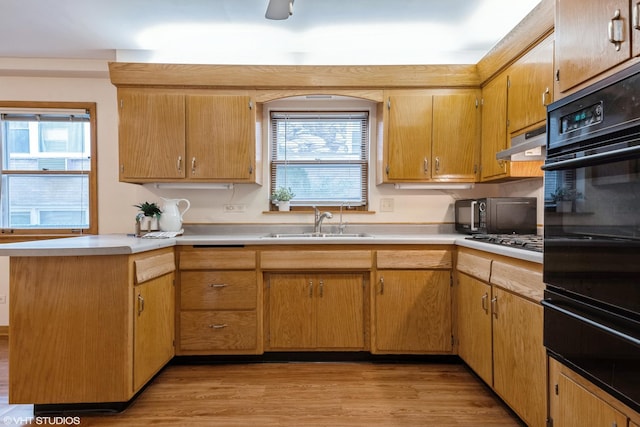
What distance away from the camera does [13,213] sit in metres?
3.27

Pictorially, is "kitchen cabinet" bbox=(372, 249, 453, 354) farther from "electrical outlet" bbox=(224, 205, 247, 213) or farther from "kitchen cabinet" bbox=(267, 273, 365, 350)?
"electrical outlet" bbox=(224, 205, 247, 213)

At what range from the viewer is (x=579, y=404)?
122 centimetres

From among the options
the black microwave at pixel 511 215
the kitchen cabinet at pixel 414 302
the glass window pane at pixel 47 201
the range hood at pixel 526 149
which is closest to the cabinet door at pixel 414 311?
the kitchen cabinet at pixel 414 302

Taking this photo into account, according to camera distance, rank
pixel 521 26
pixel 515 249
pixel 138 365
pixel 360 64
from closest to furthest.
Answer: pixel 515 249
pixel 138 365
pixel 521 26
pixel 360 64

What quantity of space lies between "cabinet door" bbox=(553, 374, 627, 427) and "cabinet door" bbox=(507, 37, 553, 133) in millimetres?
1385

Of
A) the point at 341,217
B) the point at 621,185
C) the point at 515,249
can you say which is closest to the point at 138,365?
the point at 341,217

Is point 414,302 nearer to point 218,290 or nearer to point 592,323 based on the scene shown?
point 218,290

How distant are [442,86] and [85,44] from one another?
280 centimetres

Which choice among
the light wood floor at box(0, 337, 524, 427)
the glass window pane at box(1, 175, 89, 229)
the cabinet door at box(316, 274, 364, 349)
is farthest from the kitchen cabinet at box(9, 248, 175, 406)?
the glass window pane at box(1, 175, 89, 229)

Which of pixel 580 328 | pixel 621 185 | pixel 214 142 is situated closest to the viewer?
pixel 621 185

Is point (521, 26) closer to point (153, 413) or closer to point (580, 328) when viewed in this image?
point (580, 328)

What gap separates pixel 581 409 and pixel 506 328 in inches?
27.1

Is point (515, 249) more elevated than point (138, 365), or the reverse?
point (515, 249)

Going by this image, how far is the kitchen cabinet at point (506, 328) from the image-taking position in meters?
1.64
